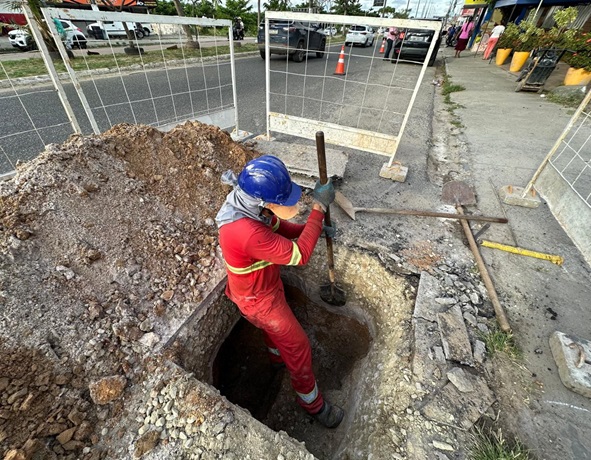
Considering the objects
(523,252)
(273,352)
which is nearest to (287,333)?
(273,352)

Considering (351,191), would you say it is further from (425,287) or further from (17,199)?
(17,199)

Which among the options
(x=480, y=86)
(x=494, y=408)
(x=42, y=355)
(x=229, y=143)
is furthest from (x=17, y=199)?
(x=480, y=86)

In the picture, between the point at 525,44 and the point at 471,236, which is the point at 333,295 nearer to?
the point at 471,236

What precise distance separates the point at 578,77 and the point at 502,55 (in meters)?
6.41

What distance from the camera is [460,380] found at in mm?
1851

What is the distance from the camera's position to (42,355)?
1.73 m

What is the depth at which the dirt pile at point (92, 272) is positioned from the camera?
1.63 metres

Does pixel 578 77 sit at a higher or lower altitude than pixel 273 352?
higher

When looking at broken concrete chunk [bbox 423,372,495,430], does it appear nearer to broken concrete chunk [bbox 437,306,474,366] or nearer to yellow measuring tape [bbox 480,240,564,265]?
broken concrete chunk [bbox 437,306,474,366]

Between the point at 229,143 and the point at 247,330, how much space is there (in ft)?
7.80

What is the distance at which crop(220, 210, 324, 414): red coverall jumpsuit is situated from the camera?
179cm

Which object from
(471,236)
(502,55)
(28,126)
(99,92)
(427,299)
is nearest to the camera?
(427,299)

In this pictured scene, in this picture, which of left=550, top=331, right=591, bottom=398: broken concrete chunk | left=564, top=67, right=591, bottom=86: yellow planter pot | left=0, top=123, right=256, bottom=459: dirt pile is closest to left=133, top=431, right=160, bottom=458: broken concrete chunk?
left=0, top=123, right=256, bottom=459: dirt pile

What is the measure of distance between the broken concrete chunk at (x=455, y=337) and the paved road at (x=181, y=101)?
2564mm
